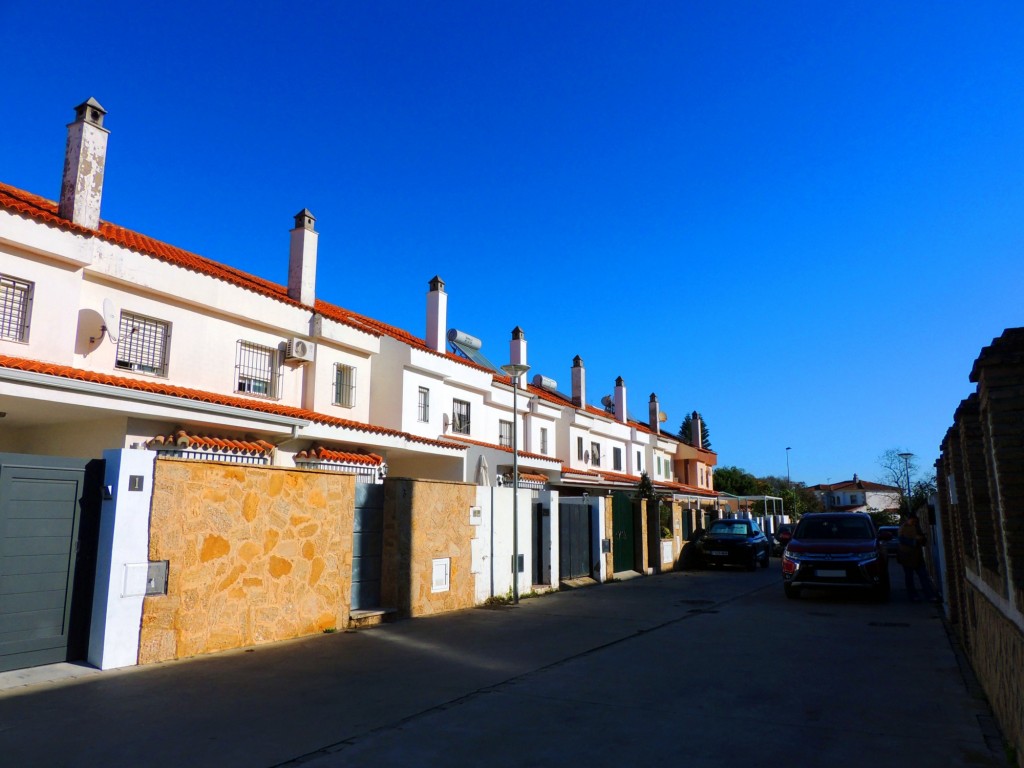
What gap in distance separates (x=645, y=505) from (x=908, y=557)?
26.6 ft

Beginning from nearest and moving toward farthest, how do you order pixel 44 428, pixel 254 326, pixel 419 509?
pixel 419 509 → pixel 44 428 → pixel 254 326

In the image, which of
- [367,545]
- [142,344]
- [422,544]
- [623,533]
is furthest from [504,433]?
[367,545]

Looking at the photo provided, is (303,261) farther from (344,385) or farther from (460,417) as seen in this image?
(460,417)

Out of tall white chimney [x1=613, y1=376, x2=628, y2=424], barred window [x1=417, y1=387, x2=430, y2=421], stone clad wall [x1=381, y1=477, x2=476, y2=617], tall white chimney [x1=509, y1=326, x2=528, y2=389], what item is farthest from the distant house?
stone clad wall [x1=381, y1=477, x2=476, y2=617]

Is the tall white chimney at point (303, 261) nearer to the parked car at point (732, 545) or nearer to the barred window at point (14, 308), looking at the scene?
the barred window at point (14, 308)

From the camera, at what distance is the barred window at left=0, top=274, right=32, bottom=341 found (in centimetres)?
1255

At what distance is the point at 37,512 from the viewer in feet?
23.6

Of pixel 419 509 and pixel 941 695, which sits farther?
pixel 419 509

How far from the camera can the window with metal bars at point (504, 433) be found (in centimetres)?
2952

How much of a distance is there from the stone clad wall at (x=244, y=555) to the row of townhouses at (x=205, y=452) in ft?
0.09

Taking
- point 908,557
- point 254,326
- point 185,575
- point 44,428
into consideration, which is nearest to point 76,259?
point 44,428

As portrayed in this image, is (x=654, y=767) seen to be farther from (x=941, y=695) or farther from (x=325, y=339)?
(x=325, y=339)

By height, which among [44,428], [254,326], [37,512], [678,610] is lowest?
[678,610]

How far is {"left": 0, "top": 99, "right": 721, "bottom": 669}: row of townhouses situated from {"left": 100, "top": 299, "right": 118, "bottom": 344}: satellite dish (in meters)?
0.06
